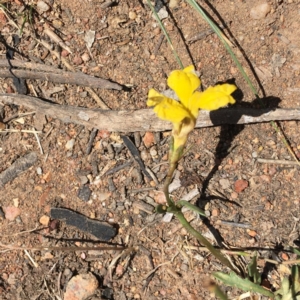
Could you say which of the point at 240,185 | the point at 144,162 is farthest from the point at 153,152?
the point at 240,185

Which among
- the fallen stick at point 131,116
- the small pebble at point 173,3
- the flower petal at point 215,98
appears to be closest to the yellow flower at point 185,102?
the flower petal at point 215,98

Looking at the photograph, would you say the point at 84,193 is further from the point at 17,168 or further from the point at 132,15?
the point at 132,15

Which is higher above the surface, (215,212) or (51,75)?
(51,75)

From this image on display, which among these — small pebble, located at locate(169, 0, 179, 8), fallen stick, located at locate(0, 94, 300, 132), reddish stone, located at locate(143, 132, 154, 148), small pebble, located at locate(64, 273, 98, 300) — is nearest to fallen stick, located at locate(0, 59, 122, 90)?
fallen stick, located at locate(0, 94, 300, 132)

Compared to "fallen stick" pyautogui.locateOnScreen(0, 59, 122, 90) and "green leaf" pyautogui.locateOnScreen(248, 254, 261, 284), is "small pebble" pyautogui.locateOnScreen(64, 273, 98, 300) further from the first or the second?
"fallen stick" pyautogui.locateOnScreen(0, 59, 122, 90)

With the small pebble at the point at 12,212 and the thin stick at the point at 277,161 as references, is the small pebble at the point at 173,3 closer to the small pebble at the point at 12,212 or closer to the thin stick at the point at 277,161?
the thin stick at the point at 277,161

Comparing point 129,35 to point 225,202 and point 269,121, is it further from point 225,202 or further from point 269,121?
point 225,202

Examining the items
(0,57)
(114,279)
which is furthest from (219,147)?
(0,57)
